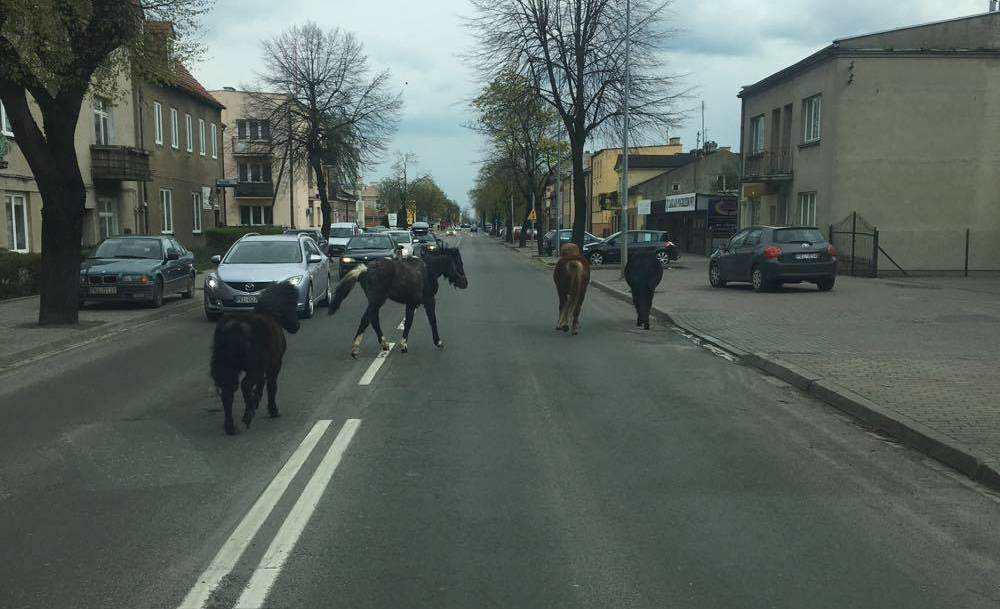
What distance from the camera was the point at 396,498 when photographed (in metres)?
5.47

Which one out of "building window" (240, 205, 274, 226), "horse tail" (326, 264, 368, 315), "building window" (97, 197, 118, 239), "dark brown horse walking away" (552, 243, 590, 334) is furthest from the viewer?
"building window" (240, 205, 274, 226)

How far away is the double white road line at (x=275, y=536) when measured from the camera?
159 inches

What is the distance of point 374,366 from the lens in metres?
10.7

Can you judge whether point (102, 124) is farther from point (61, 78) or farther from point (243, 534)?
point (243, 534)

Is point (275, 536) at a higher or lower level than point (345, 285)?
lower

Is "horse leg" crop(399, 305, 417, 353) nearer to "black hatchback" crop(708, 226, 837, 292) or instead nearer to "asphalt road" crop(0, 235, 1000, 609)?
"asphalt road" crop(0, 235, 1000, 609)

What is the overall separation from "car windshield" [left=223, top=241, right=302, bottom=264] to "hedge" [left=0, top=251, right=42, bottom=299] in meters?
4.67

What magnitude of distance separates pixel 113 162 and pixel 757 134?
24.9 m

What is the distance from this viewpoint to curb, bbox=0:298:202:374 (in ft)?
37.2

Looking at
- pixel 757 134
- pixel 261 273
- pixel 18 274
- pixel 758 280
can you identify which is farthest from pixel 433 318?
pixel 757 134

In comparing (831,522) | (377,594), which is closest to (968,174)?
(831,522)

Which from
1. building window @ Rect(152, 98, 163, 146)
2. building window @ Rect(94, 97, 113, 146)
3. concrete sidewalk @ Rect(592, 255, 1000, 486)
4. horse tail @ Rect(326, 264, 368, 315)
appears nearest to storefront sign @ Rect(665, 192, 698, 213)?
concrete sidewalk @ Rect(592, 255, 1000, 486)

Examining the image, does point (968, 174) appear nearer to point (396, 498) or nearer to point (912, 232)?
point (912, 232)

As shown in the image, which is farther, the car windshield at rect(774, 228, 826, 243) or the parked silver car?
the car windshield at rect(774, 228, 826, 243)
